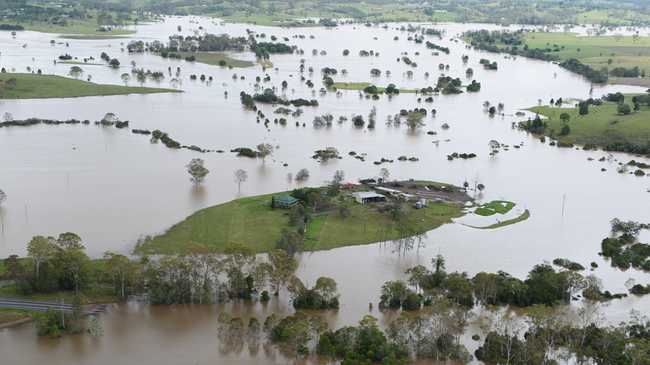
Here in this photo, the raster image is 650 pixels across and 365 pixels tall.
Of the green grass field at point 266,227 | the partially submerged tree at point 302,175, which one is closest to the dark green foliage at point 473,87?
the partially submerged tree at point 302,175

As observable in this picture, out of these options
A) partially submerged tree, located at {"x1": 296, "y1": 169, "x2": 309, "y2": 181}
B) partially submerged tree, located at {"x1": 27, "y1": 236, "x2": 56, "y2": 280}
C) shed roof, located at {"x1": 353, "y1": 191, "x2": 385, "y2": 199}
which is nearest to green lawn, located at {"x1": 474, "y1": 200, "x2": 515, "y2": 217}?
shed roof, located at {"x1": 353, "y1": 191, "x2": 385, "y2": 199}

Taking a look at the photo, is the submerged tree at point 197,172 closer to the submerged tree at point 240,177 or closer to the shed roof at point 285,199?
the submerged tree at point 240,177

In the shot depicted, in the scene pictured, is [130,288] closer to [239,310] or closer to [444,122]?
[239,310]

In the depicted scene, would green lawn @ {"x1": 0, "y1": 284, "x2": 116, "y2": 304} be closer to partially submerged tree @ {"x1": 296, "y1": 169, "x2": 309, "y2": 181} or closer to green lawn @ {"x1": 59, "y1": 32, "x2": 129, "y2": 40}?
partially submerged tree @ {"x1": 296, "y1": 169, "x2": 309, "y2": 181}

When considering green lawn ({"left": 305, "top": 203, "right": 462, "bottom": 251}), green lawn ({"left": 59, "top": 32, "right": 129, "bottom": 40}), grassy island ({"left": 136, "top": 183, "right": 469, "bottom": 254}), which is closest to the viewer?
grassy island ({"left": 136, "top": 183, "right": 469, "bottom": 254})

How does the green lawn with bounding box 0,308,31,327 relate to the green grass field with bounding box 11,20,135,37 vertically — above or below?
below

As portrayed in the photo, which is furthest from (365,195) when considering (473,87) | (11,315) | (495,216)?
(473,87)

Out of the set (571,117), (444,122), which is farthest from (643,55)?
(444,122)
